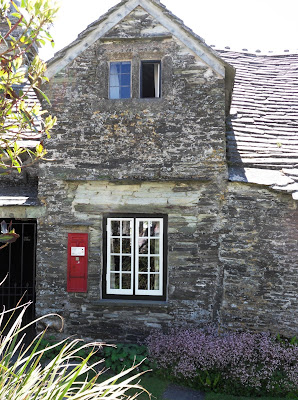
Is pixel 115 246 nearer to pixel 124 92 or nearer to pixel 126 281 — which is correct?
pixel 126 281

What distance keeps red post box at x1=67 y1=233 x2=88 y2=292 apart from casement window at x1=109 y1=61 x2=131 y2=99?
2.86 m

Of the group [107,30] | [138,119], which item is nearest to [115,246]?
[138,119]

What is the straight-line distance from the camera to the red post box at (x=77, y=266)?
777 cm

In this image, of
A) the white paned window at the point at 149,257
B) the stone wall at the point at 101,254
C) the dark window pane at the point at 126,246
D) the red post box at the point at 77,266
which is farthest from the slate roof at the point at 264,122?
the red post box at the point at 77,266

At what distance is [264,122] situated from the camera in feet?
30.9

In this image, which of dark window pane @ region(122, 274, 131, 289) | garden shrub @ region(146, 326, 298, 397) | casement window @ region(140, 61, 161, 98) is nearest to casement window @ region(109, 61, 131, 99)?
casement window @ region(140, 61, 161, 98)

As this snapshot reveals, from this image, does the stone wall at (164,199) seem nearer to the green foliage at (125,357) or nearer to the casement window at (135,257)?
the casement window at (135,257)

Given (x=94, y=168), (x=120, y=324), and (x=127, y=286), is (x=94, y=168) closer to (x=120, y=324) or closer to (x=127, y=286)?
(x=127, y=286)

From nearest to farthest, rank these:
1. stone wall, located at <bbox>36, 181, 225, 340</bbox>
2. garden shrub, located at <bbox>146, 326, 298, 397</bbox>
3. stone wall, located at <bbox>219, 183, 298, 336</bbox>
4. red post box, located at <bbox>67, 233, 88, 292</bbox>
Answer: garden shrub, located at <bbox>146, 326, 298, 397</bbox>
stone wall, located at <bbox>219, 183, 298, 336</bbox>
stone wall, located at <bbox>36, 181, 225, 340</bbox>
red post box, located at <bbox>67, 233, 88, 292</bbox>

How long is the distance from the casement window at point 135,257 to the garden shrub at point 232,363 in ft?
3.94

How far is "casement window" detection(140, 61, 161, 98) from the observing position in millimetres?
8117

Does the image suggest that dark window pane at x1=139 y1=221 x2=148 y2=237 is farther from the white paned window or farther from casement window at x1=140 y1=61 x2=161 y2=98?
casement window at x1=140 y1=61 x2=161 y2=98

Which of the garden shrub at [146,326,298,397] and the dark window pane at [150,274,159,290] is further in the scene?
the dark window pane at [150,274,159,290]

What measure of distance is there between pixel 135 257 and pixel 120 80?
11.0ft
